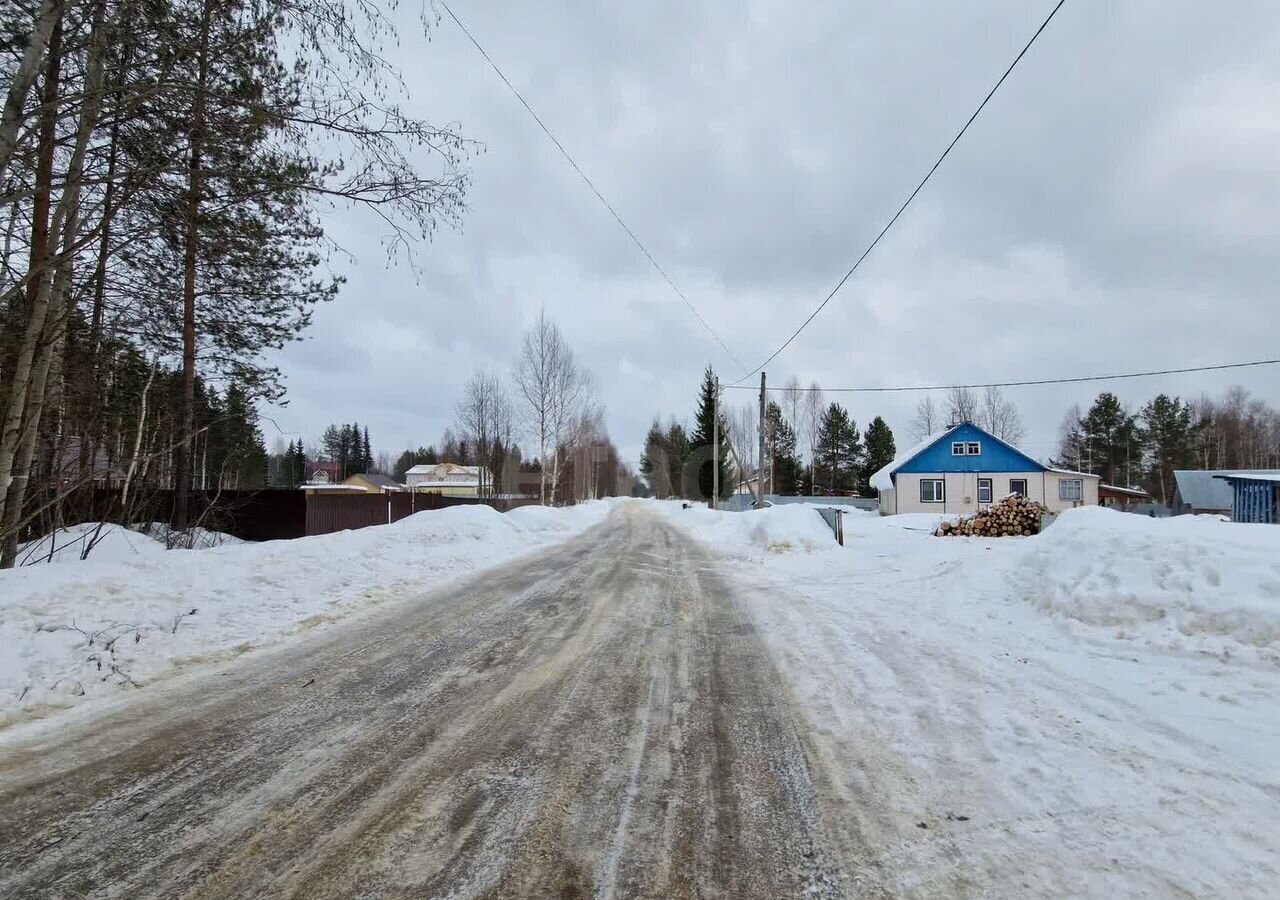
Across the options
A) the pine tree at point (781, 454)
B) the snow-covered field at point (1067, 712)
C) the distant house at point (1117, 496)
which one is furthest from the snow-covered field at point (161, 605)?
the pine tree at point (781, 454)

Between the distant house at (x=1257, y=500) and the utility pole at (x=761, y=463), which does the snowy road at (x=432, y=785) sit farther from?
the distant house at (x=1257, y=500)

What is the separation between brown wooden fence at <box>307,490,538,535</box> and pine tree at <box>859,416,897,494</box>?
5303 centimetres

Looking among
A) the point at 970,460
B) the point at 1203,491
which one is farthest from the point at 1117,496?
the point at 970,460

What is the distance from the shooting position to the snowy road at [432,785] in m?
2.23

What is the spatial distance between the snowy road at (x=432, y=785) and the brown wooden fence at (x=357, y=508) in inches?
530

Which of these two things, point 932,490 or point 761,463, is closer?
point 761,463

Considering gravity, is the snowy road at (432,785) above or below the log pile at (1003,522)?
below

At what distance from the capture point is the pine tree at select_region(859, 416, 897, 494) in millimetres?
Result: 65312

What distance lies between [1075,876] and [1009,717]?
1.76m

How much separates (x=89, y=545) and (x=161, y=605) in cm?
426

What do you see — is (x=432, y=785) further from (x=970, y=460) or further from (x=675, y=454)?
(x=675, y=454)

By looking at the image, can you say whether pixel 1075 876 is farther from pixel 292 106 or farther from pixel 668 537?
→ pixel 668 537

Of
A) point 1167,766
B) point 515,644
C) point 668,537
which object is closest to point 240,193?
point 515,644

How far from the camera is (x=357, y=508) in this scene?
19.1 metres
